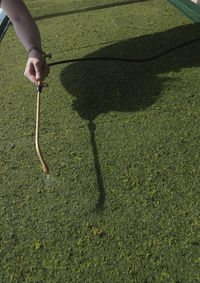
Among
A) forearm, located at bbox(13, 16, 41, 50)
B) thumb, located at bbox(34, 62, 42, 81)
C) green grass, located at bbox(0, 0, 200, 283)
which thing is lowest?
green grass, located at bbox(0, 0, 200, 283)

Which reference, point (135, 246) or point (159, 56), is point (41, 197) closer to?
point (135, 246)

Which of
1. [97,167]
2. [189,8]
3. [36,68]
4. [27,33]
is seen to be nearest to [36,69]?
[36,68]

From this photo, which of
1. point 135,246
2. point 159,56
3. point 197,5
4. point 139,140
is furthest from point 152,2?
point 135,246

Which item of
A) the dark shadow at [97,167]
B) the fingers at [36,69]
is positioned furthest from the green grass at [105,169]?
the fingers at [36,69]

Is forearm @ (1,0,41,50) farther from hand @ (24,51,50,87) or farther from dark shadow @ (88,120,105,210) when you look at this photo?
dark shadow @ (88,120,105,210)

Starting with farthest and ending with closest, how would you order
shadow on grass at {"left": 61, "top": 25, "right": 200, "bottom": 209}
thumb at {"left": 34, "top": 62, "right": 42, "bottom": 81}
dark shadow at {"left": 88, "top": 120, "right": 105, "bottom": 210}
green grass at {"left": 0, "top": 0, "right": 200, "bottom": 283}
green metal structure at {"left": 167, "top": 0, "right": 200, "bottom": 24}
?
green metal structure at {"left": 167, "top": 0, "right": 200, "bottom": 24} → shadow on grass at {"left": 61, "top": 25, "right": 200, "bottom": 209} → thumb at {"left": 34, "top": 62, "right": 42, "bottom": 81} → dark shadow at {"left": 88, "top": 120, "right": 105, "bottom": 210} → green grass at {"left": 0, "top": 0, "right": 200, "bottom": 283}

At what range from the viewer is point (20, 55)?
1719mm

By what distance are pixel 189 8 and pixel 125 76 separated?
3.04 feet

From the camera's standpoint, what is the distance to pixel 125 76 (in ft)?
4.80

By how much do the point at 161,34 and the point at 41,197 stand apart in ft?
4.47

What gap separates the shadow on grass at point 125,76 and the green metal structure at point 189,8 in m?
0.18

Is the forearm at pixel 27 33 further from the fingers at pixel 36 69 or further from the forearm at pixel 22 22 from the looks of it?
the fingers at pixel 36 69

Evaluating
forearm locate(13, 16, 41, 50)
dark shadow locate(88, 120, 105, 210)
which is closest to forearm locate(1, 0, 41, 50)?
forearm locate(13, 16, 41, 50)

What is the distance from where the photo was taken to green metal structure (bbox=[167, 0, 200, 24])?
73.4 inches
